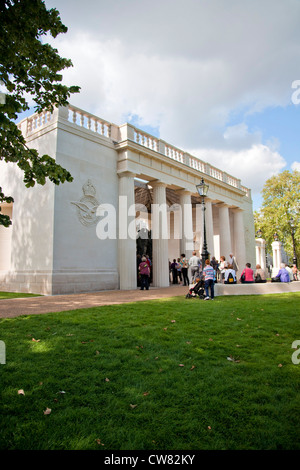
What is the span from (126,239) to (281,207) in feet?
111

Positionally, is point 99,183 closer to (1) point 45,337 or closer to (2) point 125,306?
(2) point 125,306

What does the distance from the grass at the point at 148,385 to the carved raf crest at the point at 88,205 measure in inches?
358

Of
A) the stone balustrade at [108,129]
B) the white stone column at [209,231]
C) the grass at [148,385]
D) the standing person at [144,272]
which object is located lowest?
the grass at [148,385]

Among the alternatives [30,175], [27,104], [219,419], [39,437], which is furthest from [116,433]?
[27,104]

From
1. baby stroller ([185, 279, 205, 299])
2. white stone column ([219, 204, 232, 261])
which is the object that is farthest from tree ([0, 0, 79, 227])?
white stone column ([219, 204, 232, 261])

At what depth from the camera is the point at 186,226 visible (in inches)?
890

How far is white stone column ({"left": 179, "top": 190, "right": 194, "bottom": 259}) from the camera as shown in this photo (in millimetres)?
22328

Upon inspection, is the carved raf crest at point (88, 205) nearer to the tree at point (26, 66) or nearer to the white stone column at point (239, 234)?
the tree at point (26, 66)

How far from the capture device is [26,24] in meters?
4.32

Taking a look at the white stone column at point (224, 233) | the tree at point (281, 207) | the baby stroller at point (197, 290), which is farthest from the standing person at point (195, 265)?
the tree at point (281, 207)

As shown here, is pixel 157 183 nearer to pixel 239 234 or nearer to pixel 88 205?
pixel 88 205

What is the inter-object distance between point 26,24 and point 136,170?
13813mm

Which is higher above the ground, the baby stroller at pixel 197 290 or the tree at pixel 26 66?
the tree at pixel 26 66

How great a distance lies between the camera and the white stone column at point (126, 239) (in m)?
16.9
